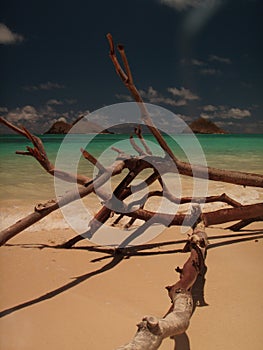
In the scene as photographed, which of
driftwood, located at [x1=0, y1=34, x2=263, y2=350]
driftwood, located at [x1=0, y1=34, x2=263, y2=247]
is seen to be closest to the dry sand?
driftwood, located at [x1=0, y1=34, x2=263, y2=350]

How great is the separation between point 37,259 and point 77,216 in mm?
1766

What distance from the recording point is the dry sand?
1.38 meters

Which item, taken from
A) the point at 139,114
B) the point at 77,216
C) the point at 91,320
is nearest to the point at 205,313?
the point at 91,320

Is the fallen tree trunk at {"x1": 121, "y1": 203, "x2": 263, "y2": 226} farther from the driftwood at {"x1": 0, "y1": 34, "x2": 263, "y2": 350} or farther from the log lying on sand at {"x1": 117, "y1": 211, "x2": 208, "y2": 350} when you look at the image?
the log lying on sand at {"x1": 117, "y1": 211, "x2": 208, "y2": 350}

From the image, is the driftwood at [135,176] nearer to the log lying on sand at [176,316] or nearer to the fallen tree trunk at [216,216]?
the fallen tree trunk at [216,216]

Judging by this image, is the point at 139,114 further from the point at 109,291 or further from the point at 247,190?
the point at 247,190

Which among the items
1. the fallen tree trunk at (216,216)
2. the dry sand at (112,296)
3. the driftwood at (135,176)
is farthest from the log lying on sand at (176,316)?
the driftwood at (135,176)

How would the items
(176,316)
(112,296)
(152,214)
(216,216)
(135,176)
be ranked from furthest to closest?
(152,214)
(135,176)
(216,216)
(112,296)
(176,316)

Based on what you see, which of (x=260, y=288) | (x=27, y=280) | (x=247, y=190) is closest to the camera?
(x=260, y=288)

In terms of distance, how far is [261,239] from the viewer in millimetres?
2807

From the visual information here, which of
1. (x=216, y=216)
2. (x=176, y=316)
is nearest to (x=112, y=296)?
(x=176, y=316)

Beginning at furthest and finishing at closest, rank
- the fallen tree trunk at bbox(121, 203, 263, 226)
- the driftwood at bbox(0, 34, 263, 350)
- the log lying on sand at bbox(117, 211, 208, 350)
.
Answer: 1. the fallen tree trunk at bbox(121, 203, 263, 226)
2. the driftwood at bbox(0, 34, 263, 350)
3. the log lying on sand at bbox(117, 211, 208, 350)

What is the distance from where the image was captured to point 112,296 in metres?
1.79

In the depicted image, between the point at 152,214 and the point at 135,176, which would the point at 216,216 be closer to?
the point at 152,214
